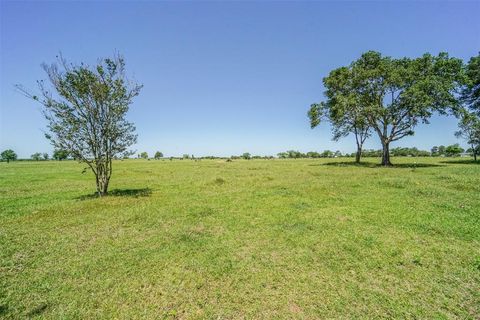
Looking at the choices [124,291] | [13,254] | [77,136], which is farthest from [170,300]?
[77,136]

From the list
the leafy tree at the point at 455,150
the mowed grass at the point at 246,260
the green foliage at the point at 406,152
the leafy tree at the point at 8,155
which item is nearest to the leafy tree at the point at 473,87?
the mowed grass at the point at 246,260

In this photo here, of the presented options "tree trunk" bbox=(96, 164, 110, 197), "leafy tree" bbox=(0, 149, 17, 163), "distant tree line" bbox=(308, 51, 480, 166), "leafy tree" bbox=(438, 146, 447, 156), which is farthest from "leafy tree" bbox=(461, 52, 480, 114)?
"leafy tree" bbox=(0, 149, 17, 163)

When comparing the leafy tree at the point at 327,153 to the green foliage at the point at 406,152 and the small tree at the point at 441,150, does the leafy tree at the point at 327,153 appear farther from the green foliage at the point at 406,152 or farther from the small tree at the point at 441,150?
the small tree at the point at 441,150

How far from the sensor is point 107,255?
326 inches

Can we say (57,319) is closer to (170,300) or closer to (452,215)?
(170,300)

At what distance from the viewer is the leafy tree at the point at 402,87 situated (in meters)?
35.8

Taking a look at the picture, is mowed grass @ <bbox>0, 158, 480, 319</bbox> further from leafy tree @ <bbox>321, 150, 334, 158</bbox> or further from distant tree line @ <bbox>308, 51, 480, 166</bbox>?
leafy tree @ <bbox>321, 150, 334, 158</bbox>

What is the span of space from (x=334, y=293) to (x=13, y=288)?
26.8 ft

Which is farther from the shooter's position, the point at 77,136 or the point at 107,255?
the point at 77,136

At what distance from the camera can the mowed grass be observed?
5699 mm

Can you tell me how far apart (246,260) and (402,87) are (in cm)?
4238

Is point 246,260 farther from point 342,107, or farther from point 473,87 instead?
point 473,87

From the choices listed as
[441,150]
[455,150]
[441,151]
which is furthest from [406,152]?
[441,150]

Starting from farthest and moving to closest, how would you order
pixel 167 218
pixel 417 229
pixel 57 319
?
pixel 167 218 → pixel 417 229 → pixel 57 319
